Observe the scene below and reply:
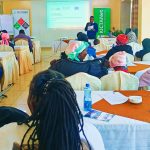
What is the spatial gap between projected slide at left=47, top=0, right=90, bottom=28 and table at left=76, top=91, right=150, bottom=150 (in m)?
13.0

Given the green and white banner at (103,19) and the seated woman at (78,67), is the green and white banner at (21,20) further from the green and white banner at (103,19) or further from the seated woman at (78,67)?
the seated woman at (78,67)

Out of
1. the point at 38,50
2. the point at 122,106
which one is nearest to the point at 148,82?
the point at 122,106

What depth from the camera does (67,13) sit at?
589 inches

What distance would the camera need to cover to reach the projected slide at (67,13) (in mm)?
14766

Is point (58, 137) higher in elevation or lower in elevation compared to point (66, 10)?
lower

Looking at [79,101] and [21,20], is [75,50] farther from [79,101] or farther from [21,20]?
[21,20]

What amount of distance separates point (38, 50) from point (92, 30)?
6.83 ft

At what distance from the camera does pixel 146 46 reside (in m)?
6.37

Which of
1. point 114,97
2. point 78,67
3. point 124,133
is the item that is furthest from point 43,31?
point 124,133

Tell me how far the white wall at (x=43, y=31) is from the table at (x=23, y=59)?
5876mm

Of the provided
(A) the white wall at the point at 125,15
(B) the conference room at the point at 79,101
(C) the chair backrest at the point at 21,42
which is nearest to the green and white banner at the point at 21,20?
(A) the white wall at the point at 125,15

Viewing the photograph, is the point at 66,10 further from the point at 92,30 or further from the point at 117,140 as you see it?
the point at 117,140

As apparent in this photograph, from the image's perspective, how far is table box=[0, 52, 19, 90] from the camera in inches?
251

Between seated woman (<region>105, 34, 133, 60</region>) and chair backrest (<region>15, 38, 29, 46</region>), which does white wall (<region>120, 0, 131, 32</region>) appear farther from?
seated woman (<region>105, 34, 133, 60</region>)
